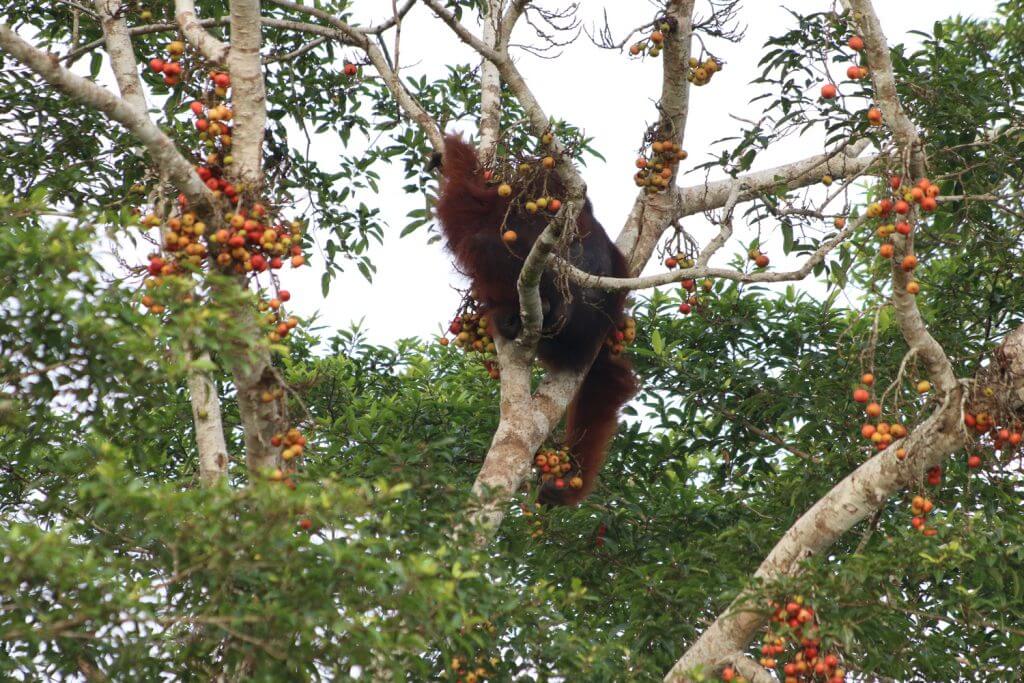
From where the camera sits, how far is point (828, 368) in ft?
18.8

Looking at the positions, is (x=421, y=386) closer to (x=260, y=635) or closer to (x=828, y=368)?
(x=828, y=368)

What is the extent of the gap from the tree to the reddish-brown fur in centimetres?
19

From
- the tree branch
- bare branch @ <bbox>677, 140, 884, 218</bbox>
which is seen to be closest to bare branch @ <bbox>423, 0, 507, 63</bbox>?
bare branch @ <bbox>677, 140, 884, 218</bbox>

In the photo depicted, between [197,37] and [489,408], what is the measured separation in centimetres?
252

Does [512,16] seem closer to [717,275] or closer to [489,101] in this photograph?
[489,101]

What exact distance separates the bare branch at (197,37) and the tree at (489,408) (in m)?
0.02

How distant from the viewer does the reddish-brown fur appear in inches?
213

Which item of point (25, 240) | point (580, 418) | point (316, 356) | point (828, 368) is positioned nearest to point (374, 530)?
point (25, 240)

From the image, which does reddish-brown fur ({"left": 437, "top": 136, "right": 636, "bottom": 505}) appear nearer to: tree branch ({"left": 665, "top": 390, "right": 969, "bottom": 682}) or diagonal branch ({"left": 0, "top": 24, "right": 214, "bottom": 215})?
tree branch ({"left": 665, "top": 390, "right": 969, "bottom": 682})

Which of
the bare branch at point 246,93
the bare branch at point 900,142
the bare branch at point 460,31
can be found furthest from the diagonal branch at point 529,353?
the bare branch at point 900,142

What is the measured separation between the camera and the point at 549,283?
5.62 m

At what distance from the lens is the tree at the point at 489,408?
3115mm

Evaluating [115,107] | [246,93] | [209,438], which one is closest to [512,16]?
[246,93]

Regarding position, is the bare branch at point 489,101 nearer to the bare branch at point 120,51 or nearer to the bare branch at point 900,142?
the bare branch at point 120,51
